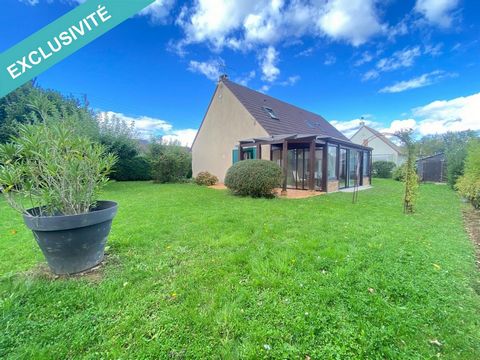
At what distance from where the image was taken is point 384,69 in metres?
12.7

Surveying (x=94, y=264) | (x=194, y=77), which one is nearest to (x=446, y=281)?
(x=94, y=264)

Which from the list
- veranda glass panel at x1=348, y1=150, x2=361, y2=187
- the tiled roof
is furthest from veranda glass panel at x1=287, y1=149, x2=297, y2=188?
veranda glass panel at x1=348, y1=150, x2=361, y2=187

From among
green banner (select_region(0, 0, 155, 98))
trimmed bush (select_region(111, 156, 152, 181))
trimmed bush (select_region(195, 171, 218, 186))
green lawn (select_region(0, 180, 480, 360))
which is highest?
green banner (select_region(0, 0, 155, 98))

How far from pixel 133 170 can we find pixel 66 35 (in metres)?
16.2

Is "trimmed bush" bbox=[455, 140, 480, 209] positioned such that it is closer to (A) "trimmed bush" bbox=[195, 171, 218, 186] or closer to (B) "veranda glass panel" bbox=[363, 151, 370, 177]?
(B) "veranda glass panel" bbox=[363, 151, 370, 177]

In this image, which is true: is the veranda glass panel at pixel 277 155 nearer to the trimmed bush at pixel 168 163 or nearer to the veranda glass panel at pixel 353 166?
the veranda glass panel at pixel 353 166

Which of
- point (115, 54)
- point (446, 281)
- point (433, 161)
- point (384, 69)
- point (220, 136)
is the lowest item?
point (446, 281)

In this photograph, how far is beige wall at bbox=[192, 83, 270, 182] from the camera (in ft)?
41.5

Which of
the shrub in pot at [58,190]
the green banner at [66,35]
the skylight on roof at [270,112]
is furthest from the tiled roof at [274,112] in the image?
the shrub in pot at [58,190]

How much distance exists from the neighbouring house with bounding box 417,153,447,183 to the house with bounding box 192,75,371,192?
8.70 metres

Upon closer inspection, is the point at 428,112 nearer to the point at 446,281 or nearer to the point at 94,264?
the point at 446,281

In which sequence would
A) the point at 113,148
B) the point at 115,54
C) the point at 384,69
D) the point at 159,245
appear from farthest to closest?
1. the point at 113,148
2. the point at 384,69
3. the point at 115,54
4. the point at 159,245

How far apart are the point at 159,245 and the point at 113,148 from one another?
45.0 ft

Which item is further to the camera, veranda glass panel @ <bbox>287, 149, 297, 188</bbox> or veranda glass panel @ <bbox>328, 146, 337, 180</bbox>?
veranda glass panel @ <bbox>287, 149, 297, 188</bbox>
